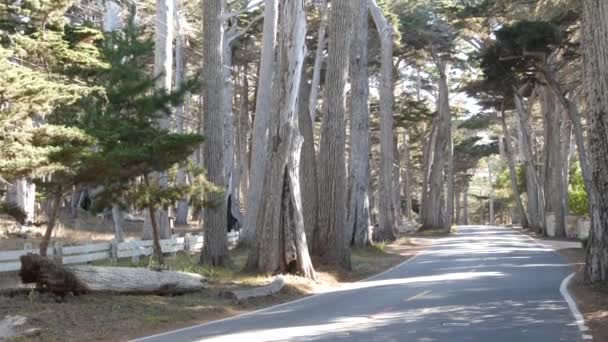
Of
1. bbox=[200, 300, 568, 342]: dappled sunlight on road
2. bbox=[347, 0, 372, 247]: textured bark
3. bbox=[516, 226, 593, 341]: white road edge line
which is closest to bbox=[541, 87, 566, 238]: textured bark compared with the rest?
bbox=[347, 0, 372, 247]: textured bark

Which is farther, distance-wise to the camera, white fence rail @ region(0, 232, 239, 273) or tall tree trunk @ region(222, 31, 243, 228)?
tall tree trunk @ region(222, 31, 243, 228)

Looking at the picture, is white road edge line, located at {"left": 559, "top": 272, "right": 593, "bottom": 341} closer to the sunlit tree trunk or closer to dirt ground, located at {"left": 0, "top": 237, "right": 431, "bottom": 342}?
dirt ground, located at {"left": 0, "top": 237, "right": 431, "bottom": 342}

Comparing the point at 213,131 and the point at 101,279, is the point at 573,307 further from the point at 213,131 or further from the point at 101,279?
the point at 213,131

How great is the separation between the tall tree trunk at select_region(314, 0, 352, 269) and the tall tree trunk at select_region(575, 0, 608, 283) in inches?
337

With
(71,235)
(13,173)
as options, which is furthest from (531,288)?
(71,235)

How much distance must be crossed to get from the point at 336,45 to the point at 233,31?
14750mm

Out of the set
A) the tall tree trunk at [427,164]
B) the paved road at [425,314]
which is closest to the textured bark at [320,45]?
the paved road at [425,314]

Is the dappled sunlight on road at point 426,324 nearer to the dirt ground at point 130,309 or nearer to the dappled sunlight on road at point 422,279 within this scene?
the dirt ground at point 130,309

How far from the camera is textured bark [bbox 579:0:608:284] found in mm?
15555

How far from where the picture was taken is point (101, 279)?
14.5 m

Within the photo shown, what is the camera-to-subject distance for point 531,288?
59.2 feet

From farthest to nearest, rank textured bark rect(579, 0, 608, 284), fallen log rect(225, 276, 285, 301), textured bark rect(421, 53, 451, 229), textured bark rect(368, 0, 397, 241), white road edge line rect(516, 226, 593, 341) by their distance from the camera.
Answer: textured bark rect(421, 53, 451, 229) → textured bark rect(368, 0, 397, 241) → fallen log rect(225, 276, 285, 301) → textured bark rect(579, 0, 608, 284) → white road edge line rect(516, 226, 593, 341)

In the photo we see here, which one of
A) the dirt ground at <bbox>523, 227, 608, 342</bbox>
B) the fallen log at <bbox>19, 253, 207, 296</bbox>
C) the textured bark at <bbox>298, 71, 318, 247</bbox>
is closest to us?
the dirt ground at <bbox>523, 227, 608, 342</bbox>

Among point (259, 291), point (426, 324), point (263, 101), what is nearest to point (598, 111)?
point (426, 324)
